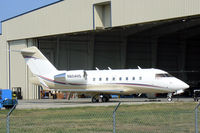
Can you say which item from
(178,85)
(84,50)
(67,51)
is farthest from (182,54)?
(178,85)

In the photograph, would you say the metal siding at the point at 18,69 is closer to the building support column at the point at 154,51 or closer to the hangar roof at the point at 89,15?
the hangar roof at the point at 89,15

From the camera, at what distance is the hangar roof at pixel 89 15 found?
31580 millimetres

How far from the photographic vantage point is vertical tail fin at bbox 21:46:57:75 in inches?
1454

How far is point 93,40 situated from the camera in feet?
165

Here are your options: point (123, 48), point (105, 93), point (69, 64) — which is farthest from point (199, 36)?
point (105, 93)

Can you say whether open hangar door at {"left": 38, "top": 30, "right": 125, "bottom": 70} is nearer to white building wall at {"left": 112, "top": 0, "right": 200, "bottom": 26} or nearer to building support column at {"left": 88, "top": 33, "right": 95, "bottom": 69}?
building support column at {"left": 88, "top": 33, "right": 95, "bottom": 69}

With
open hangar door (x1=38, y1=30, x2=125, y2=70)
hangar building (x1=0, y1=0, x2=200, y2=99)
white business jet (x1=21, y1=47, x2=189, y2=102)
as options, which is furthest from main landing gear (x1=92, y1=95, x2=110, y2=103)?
open hangar door (x1=38, y1=30, x2=125, y2=70)

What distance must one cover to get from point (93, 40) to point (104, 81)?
16642mm

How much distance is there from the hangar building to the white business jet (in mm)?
2387

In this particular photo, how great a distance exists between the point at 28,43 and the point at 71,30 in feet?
30.5

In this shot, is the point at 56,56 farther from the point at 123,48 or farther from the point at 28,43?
the point at 123,48

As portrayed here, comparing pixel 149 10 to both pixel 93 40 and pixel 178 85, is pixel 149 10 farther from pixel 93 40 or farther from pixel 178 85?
pixel 93 40

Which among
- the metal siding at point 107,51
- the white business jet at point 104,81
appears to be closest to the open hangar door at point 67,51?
the metal siding at point 107,51

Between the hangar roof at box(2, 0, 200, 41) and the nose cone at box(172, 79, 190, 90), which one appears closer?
the nose cone at box(172, 79, 190, 90)
